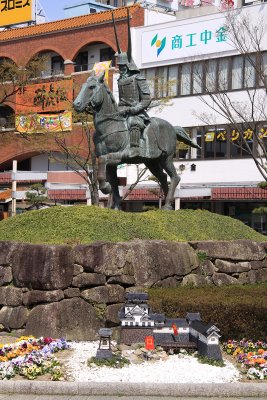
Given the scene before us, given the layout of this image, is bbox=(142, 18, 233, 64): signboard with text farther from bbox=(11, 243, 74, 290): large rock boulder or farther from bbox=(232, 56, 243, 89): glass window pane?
bbox=(11, 243, 74, 290): large rock boulder

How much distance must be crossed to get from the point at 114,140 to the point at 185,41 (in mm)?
29559

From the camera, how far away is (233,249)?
1370 cm

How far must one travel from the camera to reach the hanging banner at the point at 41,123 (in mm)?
34250

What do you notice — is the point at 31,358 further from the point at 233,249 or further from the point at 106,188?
the point at 233,249

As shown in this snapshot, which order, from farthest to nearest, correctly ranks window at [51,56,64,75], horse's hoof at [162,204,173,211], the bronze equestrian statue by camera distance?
window at [51,56,64,75] < horse's hoof at [162,204,173,211] < the bronze equestrian statue

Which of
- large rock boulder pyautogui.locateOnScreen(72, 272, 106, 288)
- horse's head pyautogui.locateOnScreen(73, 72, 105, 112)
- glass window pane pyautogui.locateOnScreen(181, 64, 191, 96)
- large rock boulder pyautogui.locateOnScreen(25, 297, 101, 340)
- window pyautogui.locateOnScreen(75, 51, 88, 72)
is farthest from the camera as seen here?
window pyautogui.locateOnScreen(75, 51, 88, 72)

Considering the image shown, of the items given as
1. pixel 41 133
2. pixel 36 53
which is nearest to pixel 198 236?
pixel 41 133

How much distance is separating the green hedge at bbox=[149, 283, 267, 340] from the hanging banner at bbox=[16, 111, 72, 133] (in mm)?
23778

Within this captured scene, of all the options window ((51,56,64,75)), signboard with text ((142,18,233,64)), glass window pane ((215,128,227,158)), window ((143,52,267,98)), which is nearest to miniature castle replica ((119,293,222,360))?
window ((143,52,267,98))

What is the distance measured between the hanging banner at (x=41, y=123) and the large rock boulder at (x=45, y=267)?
22.9 m

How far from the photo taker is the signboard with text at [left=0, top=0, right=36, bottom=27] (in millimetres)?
51469

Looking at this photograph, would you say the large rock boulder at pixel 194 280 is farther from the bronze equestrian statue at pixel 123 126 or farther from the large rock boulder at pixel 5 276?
the large rock boulder at pixel 5 276

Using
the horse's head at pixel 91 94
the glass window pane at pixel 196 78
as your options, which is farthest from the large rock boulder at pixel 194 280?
the glass window pane at pixel 196 78

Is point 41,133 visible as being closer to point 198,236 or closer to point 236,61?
point 236,61
